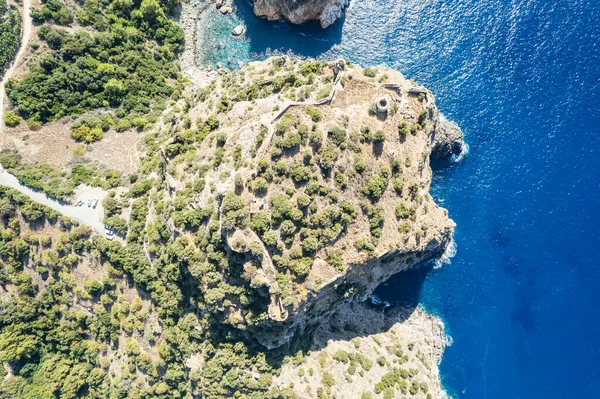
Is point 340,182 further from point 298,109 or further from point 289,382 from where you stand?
point 289,382

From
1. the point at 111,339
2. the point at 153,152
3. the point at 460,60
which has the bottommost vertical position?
the point at 111,339

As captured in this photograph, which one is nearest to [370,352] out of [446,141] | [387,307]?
[387,307]

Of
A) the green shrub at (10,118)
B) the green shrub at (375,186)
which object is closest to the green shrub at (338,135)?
the green shrub at (375,186)

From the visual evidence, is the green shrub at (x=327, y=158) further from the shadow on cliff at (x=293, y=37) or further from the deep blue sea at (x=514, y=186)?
the shadow on cliff at (x=293, y=37)

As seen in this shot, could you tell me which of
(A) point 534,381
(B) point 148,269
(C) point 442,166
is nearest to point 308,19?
(C) point 442,166

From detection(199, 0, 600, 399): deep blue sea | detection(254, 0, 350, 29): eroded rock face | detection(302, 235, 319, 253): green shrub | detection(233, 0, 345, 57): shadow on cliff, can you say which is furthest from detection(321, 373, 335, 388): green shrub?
detection(254, 0, 350, 29): eroded rock face
